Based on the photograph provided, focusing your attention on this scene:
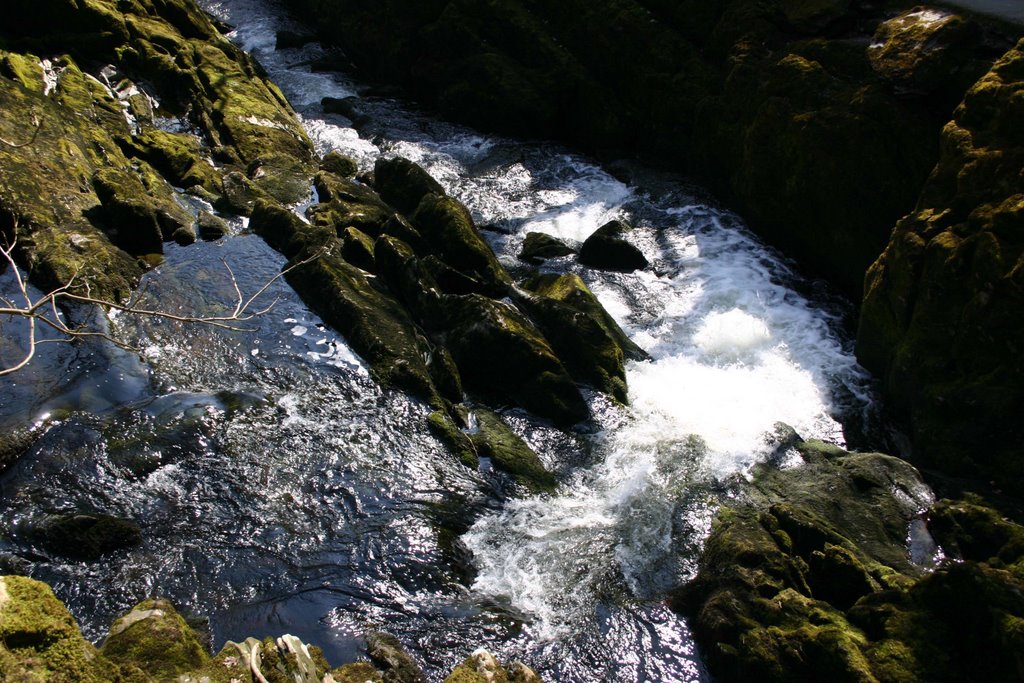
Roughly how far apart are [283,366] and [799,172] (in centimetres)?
1202

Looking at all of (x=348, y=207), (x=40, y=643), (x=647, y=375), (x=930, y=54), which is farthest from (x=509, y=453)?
(x=930, y=54)

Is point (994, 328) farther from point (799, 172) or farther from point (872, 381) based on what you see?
point (799, 172)

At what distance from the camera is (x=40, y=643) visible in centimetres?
402

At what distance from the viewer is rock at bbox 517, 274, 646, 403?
12445mm

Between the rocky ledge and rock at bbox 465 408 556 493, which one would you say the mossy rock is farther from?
rock at bbox 465 408 556 493

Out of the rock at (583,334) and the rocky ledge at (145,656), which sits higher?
the rocky ledge at (145,656)

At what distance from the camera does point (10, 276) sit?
1140cm

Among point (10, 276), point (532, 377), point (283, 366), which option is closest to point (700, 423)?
point (532, 377)

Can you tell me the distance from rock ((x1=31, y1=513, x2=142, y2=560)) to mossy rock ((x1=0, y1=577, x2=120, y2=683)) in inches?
146

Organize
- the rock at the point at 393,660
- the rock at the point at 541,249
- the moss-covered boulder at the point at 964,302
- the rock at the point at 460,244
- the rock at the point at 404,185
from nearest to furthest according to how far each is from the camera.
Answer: the rock at the point at 393,660 → the moss-covered boulder at the point at 964,302 → the rock at the point at 460,244 → the rock at the point at 541,249 → the rock at the point at 404,185

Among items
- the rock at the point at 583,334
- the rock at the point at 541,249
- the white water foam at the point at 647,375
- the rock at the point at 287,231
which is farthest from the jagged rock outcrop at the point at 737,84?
the rock at the point at 287,231

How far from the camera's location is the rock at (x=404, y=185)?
1677 cm

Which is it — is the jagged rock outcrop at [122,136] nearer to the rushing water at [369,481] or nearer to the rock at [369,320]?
the rushing water at [369,481]

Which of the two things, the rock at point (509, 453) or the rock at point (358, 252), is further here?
the rock at point (358, 252)
